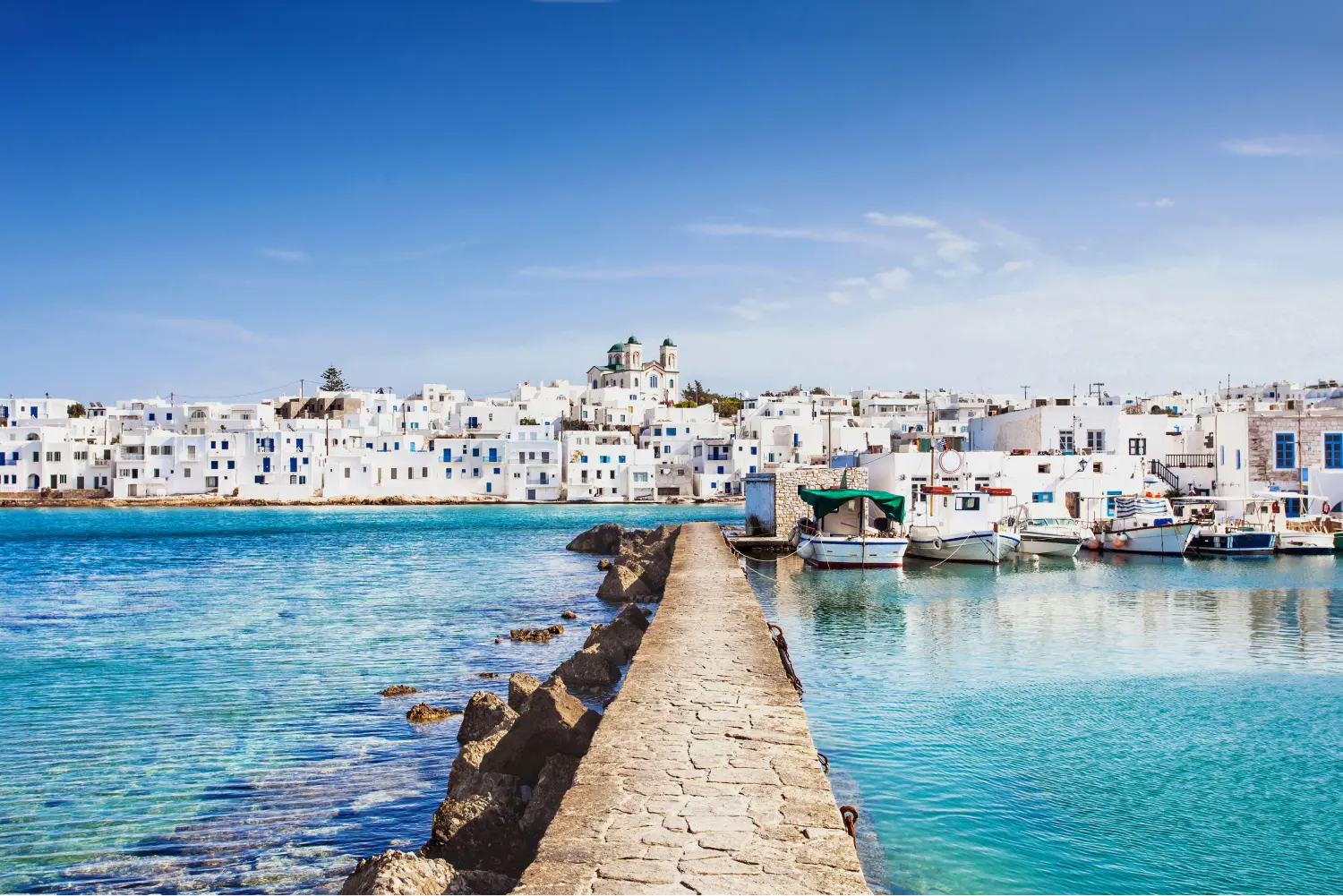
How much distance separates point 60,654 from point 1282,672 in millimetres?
24185

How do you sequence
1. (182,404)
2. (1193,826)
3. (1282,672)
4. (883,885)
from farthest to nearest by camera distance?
(182,404), (1282,672), (1193,826), (883,885)

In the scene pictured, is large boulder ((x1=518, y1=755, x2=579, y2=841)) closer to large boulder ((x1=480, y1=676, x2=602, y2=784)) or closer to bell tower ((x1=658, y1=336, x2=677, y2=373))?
large boulder ((x1=480, y1=676, x2=602, y2=784))

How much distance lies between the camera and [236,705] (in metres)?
16.9

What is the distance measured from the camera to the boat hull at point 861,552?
34.6m

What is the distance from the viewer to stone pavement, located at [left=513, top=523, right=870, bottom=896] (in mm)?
6758

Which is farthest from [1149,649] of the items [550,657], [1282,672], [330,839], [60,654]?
[60,654]

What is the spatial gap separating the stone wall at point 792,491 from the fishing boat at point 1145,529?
11.6m

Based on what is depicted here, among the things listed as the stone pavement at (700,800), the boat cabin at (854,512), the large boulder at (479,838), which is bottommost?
the large boulder at (479,838)

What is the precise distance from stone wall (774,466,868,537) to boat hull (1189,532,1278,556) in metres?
14.7

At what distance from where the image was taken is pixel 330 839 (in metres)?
10.8

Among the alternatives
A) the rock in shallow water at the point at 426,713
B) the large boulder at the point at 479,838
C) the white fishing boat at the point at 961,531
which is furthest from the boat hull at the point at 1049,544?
the large boulder at the point at 479,838

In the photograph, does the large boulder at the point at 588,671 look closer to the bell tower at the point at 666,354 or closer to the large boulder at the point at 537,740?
the large boulder at the point at 537,740

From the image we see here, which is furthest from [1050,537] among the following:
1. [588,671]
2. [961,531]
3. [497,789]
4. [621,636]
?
[497,789]

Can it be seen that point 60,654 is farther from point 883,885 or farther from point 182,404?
point 182,404
